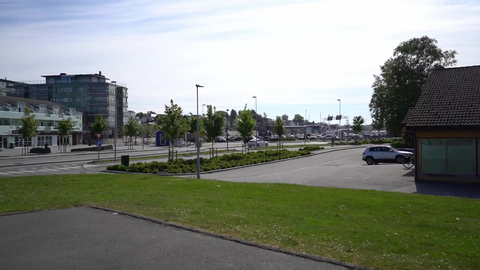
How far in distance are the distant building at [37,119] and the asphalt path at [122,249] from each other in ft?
187

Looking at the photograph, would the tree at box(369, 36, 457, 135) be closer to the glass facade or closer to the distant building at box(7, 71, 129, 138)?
the glass facade

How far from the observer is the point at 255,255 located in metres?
7.78

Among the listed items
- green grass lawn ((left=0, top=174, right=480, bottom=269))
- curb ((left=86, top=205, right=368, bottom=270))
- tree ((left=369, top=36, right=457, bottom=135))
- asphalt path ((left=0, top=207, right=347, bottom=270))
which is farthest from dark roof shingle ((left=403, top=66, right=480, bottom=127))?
tree ((left=369, top=36, right=457, bottom=135))

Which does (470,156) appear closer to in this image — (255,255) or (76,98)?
(255,255)

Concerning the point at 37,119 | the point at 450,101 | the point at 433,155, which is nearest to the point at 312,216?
the point at 433,155

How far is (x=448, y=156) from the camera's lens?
24.1 metres

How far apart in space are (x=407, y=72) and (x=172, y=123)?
36900 millimetres

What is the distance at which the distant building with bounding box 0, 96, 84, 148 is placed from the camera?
6938 cm

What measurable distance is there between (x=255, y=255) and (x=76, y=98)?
107799mm

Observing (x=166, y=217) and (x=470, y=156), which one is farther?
(x=470, y=156)

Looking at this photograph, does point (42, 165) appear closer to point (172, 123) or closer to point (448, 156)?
point (172, 123)

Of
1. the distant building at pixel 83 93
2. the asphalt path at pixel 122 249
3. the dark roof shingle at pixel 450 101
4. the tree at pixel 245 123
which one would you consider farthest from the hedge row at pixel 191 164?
the distant building at pixel 83 93

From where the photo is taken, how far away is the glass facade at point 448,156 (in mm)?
23391

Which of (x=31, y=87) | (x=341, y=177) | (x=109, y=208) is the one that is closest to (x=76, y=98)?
(x=31, y=87)
